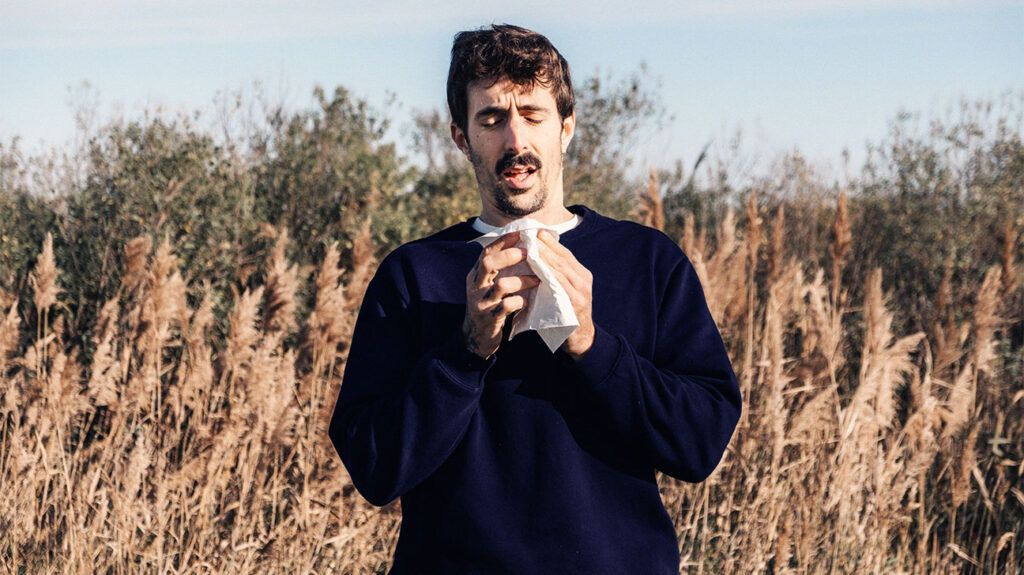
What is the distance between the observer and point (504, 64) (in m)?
2.48

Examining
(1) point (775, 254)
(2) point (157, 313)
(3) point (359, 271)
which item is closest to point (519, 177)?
(2) point (157, 313)

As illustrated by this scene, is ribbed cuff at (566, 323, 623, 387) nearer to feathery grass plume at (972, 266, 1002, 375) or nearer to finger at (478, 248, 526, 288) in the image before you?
finger at (478, 248, 526, 288)

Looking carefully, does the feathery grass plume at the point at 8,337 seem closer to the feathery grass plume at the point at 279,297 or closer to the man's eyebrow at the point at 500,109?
the feathery grass plume at the point at 279,297

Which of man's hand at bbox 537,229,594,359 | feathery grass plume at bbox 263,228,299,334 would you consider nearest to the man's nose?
man's hand at bbox 537,229,594,359

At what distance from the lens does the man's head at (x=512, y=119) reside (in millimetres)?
2439

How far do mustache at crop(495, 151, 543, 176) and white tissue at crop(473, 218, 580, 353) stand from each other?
0.22 metres

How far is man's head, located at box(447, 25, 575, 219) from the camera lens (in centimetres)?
244

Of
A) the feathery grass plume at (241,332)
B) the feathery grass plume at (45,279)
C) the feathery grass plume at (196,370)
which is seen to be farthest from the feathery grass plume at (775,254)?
the feathery grass plume at (45,279)

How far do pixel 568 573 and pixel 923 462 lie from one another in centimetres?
341

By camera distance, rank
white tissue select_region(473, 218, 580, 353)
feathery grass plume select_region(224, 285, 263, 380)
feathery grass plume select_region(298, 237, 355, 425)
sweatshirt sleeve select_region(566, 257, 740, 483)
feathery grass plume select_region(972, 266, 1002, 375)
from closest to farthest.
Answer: white tissue select_region(473, 218, 580, 353) → sweatshirt sleeve select_region(566, 257, 740, 483) → feathery grass plume select_region(224, 285, 263, 380) → feathery grass plume select_region(298, 237, 355, 425) → feathery grass plume select_region(972, 266, 1002, 375)

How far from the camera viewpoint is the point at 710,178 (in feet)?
49.4

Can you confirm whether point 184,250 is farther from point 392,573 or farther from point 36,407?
point 392,573

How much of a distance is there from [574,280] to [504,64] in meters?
0.57

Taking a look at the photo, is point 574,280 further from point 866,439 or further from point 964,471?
point 964,471
